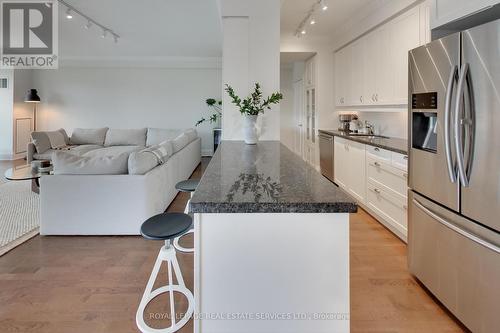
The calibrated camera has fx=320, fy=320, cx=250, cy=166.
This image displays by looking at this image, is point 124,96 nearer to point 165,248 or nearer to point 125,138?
point 125,138

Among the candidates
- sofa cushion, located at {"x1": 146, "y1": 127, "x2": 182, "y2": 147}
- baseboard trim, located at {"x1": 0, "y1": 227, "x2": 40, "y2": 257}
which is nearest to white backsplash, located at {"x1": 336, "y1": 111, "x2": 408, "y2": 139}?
sofa cushion, located at {"x1": 146, "y1": 127, "x2": 182, "y2": 147}

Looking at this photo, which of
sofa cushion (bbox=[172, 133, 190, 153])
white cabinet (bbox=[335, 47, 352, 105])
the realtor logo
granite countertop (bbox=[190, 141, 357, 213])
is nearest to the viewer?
granite countertop (bbox=[190, 141, 357, 213])

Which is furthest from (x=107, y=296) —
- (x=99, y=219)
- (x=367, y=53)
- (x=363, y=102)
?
(x=367, y=53)

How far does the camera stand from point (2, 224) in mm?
3551

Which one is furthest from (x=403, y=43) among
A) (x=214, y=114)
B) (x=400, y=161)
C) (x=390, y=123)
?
(x=214, y=114)

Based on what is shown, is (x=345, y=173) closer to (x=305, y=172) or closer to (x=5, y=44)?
(x=305, y=172)

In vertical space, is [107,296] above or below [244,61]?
below

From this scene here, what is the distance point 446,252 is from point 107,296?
2.21m

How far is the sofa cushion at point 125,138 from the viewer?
7273mm

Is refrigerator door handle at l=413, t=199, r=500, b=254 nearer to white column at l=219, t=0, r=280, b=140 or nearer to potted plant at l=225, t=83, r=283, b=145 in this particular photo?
potted plant at l=225, t=83, r=283, b=145

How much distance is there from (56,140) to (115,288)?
554 centimetres

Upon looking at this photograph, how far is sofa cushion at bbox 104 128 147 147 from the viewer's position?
7273 millimetres

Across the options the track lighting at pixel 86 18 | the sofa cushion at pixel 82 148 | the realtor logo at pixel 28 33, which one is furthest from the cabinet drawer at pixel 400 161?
the sofa cushion at pixel 82 148

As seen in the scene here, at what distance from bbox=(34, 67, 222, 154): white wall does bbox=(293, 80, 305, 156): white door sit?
2130 mm
